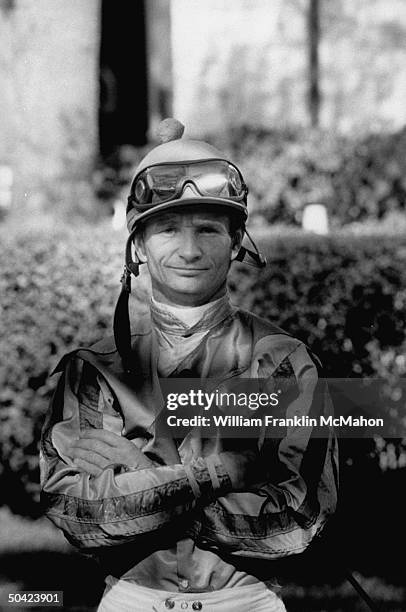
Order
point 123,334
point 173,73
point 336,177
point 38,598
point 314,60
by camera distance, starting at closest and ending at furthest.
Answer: point 123,334 < point 38,598 < point 336,177 < point 173,73 < point 314,60

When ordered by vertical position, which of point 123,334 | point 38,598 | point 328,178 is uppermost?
point 123,334

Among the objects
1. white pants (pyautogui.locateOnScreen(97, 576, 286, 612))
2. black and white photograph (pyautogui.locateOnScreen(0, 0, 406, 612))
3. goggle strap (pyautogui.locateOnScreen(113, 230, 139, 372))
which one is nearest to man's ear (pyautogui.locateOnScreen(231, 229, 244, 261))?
black and white photograph (pyautogui.locateOnScreen(0, 0, 406, 612))

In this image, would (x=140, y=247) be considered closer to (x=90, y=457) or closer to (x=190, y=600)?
(x=90, y=457)

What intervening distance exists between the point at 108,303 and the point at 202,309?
189 centimetres

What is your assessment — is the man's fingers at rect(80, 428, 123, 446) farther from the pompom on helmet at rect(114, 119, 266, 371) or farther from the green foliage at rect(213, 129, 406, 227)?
the green foliage at rect(213, 129, 406, 227)

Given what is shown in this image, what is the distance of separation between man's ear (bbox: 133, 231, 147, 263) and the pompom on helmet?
2 cm

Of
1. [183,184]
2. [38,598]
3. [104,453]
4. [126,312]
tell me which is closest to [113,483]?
[104,453]

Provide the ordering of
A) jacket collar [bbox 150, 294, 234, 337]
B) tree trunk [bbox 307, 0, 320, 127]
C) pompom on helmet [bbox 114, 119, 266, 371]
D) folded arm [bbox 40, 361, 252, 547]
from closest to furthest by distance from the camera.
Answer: folded arm [bbox 40, 361, 252, 547]
pompom on helmet [bbox 114, 119, 266, 371]
jacket collar [bbox 150, 294, 234, 337]
tree trunk [bbox 307, 0, 320, 127]

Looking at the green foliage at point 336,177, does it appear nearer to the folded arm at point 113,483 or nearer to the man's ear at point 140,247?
the man's ear at point 140,247

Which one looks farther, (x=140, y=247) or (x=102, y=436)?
(x=140, y=247)

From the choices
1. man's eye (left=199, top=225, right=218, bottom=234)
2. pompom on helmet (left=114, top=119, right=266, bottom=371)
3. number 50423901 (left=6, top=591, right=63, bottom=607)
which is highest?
pompom on helmet (left=114, top=119, right=266, bottom=371)

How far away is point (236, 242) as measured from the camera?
2400mm

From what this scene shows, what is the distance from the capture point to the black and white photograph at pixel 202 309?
87.4 inches

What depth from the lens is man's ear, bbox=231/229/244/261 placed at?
239 cm
